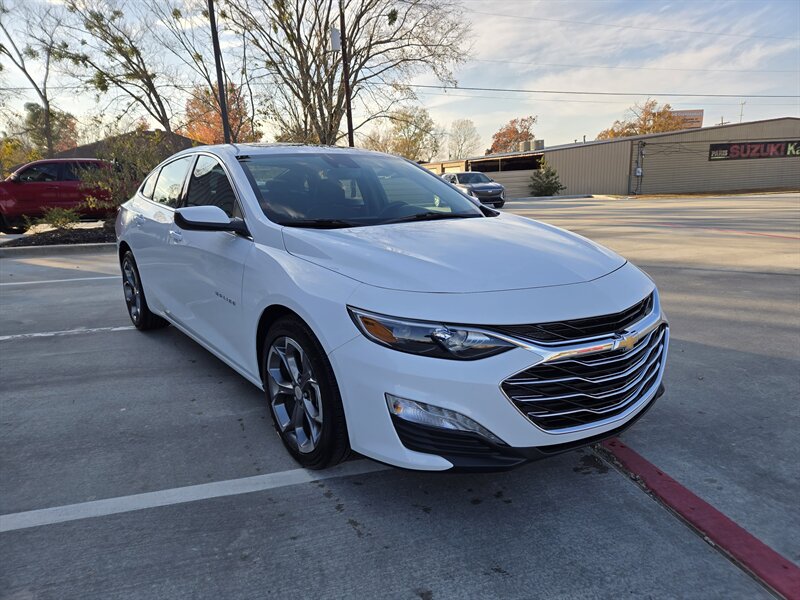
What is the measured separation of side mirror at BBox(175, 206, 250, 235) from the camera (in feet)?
9.51

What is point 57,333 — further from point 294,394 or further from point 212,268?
point 294,394

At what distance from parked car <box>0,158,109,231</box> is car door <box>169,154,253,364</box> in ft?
37.6

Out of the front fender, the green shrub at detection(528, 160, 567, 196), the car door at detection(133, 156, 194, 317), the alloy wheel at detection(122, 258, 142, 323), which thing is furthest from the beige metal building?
the front fender

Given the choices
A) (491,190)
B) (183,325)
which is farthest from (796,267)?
(491,190)

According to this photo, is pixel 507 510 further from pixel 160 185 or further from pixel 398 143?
pixel 398 143

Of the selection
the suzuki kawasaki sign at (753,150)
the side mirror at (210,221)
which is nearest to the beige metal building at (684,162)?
the suzuki kawasaki sign at (753,150)

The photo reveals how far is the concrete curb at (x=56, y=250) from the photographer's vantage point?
10.4 meters

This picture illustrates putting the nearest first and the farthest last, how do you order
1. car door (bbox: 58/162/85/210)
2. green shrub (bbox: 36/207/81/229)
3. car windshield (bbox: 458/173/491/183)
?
1. green shrub (bbox: 36/207/81/229)
2. car door (bbox: 58/162/85/210)
3. car windshield (bbox: 458/173/491/183)

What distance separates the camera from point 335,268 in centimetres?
233

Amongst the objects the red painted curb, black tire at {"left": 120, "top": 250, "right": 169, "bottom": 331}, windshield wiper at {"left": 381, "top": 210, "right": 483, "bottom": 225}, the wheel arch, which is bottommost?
the red painted curb

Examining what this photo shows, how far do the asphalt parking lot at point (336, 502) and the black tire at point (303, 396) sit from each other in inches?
6.6

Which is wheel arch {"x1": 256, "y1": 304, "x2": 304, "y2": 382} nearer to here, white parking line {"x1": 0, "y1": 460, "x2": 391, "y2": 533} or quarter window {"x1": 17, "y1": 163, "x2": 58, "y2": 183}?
white parking line {"x1": 0, "y1": 460, "x2": 391, "y2": 533}

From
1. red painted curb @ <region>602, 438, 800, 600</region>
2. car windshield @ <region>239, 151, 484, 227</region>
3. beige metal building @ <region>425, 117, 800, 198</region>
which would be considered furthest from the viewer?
beige metal building @ <region>425, 117, 800, 198</region>

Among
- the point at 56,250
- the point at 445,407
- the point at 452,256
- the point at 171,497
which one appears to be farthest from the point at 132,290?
the point at 56,250
